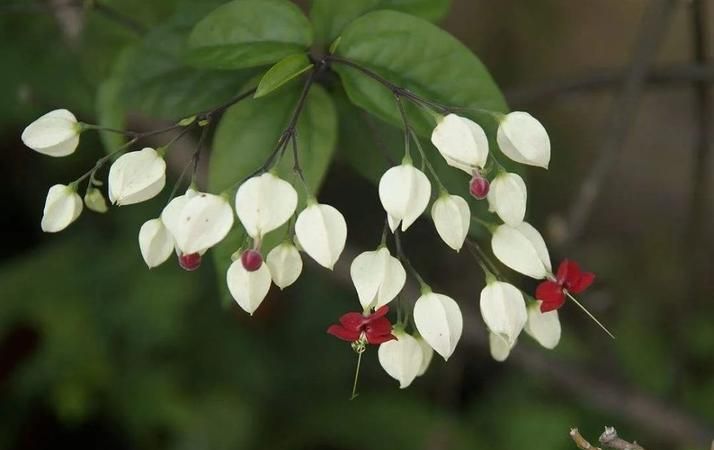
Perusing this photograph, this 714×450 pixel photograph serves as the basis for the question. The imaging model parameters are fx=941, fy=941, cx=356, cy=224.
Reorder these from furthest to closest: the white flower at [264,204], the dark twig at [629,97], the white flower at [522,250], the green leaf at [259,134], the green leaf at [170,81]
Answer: the dark twig at [629,97]
the green leaf at [170,81]
the green leaf at [259,134]
the white flower at [522,250]
the white flower at [264,204]

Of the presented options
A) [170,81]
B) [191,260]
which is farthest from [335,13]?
[191,260]

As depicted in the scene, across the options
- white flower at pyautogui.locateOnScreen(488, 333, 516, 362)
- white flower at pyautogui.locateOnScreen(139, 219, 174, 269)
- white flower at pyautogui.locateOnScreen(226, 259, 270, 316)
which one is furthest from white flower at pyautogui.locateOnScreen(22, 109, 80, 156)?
white flower at pyautogui.locateOnScreen(488, 333, 516, 362)

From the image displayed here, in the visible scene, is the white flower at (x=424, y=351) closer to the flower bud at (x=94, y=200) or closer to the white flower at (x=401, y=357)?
the white flower at (x=401, y=357)

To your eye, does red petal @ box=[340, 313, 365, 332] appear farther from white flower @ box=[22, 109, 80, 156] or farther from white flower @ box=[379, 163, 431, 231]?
white flower @ box=[22, 109, 80, 156]

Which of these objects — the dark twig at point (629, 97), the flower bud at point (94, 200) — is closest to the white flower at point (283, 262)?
the flower bud at point (94, 200)

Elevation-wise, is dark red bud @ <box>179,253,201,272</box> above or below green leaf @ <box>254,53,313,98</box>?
below
